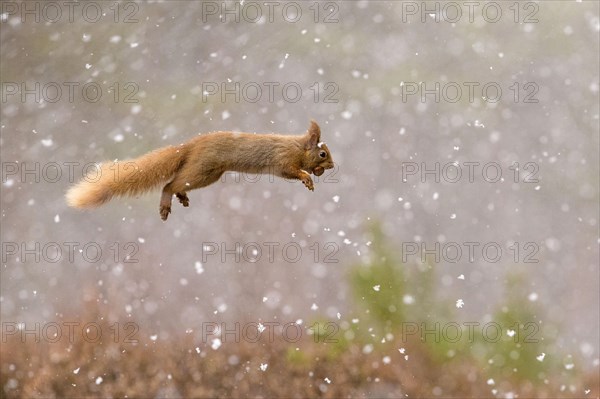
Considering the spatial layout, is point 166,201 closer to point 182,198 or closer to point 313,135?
point 182,198

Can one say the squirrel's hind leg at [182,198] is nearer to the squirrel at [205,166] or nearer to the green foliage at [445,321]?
the squirrel at [205,166]

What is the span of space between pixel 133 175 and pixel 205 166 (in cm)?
21

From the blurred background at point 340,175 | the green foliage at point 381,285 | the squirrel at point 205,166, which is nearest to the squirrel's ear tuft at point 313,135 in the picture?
the squirrel at point 205,166

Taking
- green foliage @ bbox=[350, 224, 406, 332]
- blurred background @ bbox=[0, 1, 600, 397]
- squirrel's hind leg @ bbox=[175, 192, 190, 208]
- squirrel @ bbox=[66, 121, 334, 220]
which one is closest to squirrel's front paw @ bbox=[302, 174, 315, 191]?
squirrel @ bbox=[66, 121, 334, 220]

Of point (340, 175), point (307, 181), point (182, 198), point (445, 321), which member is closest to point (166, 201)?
point (182, 198)

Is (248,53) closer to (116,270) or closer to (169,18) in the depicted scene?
(169,18)

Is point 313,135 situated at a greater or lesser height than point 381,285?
greater

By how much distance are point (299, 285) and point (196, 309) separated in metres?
0.62

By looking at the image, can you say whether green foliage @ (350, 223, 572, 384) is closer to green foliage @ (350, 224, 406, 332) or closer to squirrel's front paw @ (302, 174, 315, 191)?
green foliage @ (350, 224, 406, 332)

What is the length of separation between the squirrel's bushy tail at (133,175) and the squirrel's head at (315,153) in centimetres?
33

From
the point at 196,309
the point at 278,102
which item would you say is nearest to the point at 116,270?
the point at 196,309

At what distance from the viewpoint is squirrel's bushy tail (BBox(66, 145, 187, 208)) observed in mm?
2006

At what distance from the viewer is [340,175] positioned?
443 centimetres

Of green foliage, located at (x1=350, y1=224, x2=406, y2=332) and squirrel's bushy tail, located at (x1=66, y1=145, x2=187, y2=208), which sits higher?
squirrel's bushy tail, located at (x1=66, y1=145, x2=187, y2=208)
